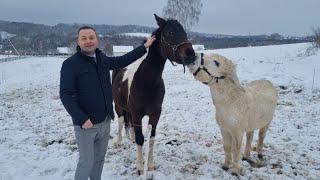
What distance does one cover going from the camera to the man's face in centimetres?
340

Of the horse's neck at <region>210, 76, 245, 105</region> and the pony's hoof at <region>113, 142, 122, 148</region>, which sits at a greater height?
the horse's neck at <region>210, 76, 245, 105</region>

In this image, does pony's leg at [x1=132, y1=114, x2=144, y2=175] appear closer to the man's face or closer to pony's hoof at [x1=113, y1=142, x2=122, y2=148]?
pony's hoof at [x1=113, y1=142, x2=122, y2=148]

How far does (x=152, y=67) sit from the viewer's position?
471 cm

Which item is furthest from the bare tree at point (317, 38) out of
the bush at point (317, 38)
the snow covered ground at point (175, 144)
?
the snow covered ground at point (175, 144)

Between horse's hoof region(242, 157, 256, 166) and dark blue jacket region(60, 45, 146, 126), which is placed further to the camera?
horse's hoof region(242, 157, 256, 166)

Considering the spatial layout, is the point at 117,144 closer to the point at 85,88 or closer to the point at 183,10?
the point at 85,88

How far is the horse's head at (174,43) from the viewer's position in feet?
13.9

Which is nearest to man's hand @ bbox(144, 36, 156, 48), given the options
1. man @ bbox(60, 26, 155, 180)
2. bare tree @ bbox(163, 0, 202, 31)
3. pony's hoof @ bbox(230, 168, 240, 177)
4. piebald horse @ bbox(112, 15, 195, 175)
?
piebald horse @ bbox(112, 15, 195, 175)

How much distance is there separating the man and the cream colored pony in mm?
1379

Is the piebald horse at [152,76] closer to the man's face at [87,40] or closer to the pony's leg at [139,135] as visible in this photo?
the pony's leg at [139,135]

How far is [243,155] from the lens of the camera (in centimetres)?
565

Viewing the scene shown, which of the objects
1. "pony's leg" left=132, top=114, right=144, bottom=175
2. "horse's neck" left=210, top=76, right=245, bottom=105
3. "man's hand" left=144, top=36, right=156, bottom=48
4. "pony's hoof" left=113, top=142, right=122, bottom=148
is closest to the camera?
→ "man's hand" left=144, top=36, right=156, bottom=48

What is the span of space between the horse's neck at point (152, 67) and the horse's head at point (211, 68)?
0.50m

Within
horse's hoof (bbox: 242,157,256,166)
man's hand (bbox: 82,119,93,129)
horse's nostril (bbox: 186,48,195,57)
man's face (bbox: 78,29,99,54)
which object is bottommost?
horse's hoof (bbox: 242,157,256,166)
